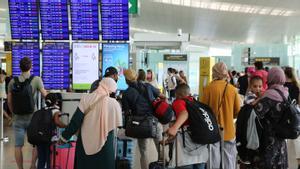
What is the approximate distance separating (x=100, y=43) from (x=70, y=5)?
0.73 m

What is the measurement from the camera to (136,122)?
5641 millimetres

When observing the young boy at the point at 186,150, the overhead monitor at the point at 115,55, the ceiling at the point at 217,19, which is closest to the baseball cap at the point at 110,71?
the overhead monitor at the point at 115,55

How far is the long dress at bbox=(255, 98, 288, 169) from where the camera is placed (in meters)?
4.06

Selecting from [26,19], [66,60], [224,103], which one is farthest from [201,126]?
[26,19]

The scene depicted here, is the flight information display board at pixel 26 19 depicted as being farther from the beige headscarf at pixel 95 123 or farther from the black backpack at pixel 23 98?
the beige headscarf at pixel 95 123

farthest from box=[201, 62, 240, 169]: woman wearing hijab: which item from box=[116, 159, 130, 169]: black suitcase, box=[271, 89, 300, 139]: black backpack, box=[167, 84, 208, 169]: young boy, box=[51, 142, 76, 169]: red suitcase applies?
box=[51, 142, 76, 169]: red suitcase

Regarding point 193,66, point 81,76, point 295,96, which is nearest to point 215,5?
point 193,66

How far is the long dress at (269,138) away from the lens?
406 centimetres

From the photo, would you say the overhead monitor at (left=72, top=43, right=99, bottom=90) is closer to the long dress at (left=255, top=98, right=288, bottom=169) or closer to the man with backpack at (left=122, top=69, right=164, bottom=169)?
the man with backpack at (left=122, top=69, right=164, bottom=169)

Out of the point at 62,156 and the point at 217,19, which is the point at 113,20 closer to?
the point at 62,156

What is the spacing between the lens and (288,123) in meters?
4.03

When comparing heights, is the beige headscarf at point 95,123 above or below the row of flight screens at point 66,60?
below

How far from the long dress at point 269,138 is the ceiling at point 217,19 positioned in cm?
1495

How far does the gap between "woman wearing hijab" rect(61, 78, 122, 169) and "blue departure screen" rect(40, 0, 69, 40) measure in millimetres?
2384
